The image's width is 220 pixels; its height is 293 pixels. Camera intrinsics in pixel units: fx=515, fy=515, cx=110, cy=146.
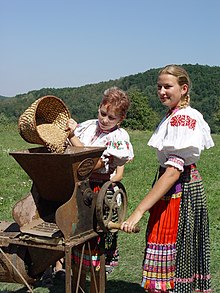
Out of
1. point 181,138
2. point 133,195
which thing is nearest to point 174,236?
point 181,138

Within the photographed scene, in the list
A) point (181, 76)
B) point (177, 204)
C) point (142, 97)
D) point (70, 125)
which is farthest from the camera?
point (142, 97)

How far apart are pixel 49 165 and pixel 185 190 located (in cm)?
86

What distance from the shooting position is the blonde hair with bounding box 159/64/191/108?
3.04 meters

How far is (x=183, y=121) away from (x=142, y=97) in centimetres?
5534

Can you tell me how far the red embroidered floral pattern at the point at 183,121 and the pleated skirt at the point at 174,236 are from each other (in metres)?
0.33

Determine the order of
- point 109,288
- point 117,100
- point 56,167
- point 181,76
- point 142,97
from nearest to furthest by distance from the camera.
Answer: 1. point 56,167
2. point 181,76
3. point 117,100
4. point 109,288
5. point 142,97

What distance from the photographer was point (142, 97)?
57.9 meters

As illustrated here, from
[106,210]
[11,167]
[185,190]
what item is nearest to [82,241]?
[106,210]

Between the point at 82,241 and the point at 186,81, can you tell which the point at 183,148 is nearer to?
the point at 186,81

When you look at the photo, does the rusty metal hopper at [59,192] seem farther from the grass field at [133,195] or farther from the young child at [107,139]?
the grass field at [133,195]

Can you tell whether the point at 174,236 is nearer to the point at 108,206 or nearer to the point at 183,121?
the point at 108,206

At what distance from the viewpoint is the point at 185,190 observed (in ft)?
10.4

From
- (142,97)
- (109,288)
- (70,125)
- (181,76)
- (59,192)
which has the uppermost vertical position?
(142,97)

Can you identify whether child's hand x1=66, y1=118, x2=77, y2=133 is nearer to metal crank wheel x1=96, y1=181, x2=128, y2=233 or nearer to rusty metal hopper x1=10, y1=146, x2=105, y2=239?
rusty metal hopper x1=10, y1=146, x2=105, y2=239
